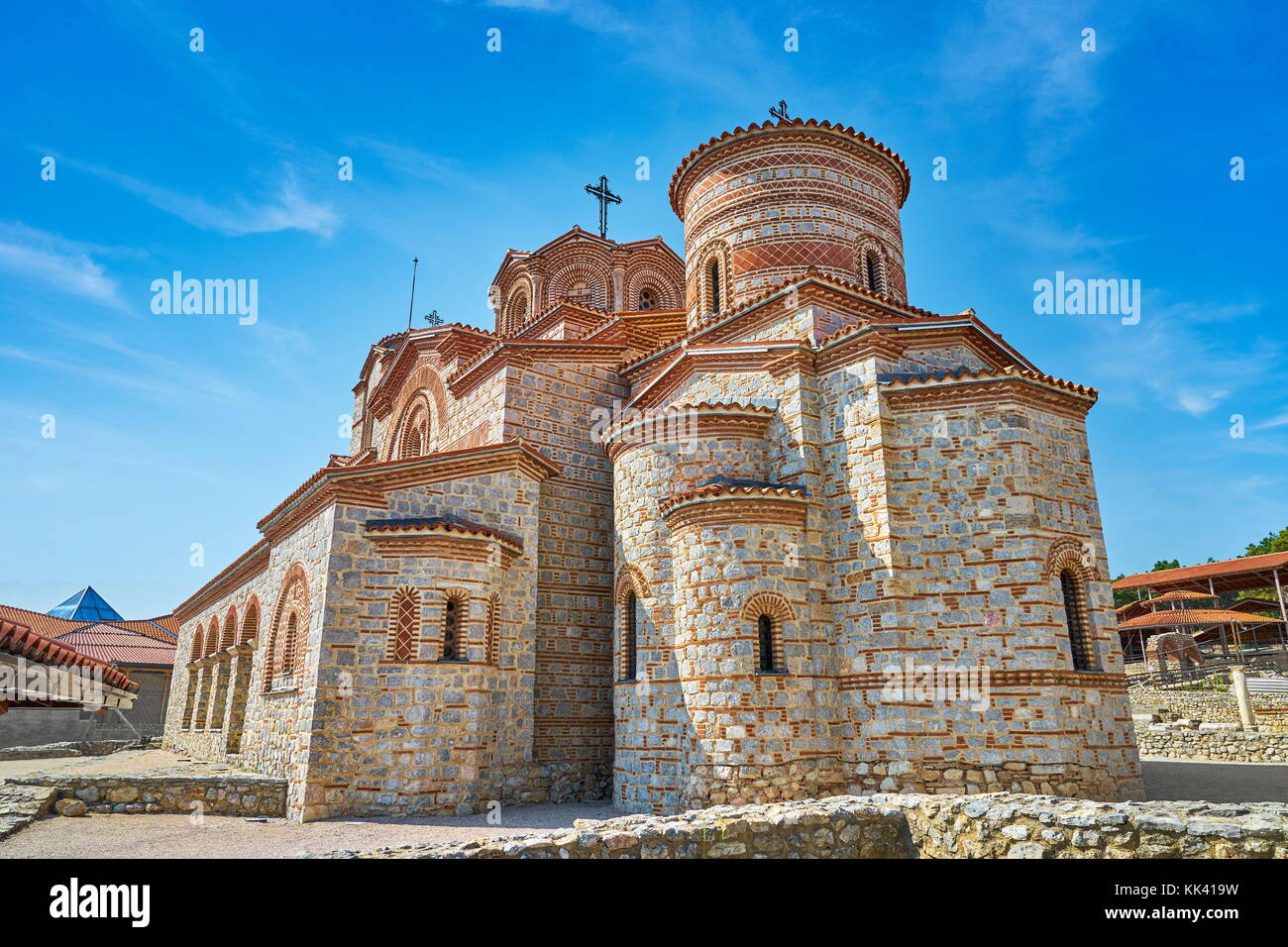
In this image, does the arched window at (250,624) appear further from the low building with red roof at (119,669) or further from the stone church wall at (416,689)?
the stone church wall at (416,689)

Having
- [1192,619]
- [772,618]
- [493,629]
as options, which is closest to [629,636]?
[493,629]

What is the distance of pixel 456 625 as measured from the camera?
32.4 feet

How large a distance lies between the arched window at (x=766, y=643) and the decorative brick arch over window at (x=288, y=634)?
223 inches

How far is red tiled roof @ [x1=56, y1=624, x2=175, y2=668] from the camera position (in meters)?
23.0

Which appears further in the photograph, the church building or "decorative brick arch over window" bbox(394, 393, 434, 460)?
"decorative brick arch over window" bbox(394, 393, 434, 460)

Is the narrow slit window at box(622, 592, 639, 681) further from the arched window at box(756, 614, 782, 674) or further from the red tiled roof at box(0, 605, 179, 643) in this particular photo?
the red tiled roof at box(0, 605, 179, 643)

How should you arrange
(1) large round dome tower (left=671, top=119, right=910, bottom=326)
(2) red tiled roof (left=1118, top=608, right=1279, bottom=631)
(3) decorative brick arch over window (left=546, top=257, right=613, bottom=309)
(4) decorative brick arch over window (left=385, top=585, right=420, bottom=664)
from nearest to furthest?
(4) decorative brick arch over window (left=385, top=585, right=420, bottom=664) < (1) large round dome tower (left=671, top=119, right=910, bottom=326) < (3) decorative brick arch over window (left=546, top=257, right=613, bottom=309) < (2) red tiled roof (left=1118, top=608, right=1279, bottom=631)

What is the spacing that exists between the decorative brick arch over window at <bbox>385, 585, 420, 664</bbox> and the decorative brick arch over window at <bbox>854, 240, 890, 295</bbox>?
833 cm

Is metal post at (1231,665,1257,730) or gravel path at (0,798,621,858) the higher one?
metal post at (1231,665,1257,730)

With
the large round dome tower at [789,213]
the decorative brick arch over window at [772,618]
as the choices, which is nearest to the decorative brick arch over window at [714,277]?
the large round dome tower at [789,213]

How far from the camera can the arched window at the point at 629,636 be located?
34.2 feet

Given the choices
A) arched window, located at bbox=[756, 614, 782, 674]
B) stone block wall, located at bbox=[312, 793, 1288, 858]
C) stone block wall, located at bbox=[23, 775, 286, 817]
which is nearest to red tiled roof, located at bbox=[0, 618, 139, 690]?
stone block wall, located at bbox=[312, 793, 1288, 858]
